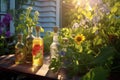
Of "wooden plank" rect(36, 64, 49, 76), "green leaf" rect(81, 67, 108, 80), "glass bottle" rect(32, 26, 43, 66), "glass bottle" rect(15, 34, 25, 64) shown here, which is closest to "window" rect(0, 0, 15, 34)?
"glass bottle" rect(15, 34, 25, 64)

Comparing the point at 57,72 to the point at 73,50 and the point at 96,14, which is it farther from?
the point at 96,14

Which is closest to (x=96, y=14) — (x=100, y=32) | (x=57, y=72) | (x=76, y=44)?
(x=100, y=32)

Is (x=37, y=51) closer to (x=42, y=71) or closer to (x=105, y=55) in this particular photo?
(x=42, y=71)

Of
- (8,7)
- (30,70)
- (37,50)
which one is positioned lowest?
(30,70)

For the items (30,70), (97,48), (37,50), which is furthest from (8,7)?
(97,48)

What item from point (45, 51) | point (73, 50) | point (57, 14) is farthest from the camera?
point (57, 14)

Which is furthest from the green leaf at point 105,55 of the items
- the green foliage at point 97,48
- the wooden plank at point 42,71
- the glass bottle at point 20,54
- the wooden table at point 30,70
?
the glass bottle at point 20,54

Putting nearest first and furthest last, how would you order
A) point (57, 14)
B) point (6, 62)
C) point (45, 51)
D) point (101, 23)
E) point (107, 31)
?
point (107, 31), point (101, 23), point (6, 62), point (45, 51), point (57, 14)

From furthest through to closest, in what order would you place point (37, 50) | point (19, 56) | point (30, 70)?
point (19, 56) → point (37, 50) → point (30, 70)

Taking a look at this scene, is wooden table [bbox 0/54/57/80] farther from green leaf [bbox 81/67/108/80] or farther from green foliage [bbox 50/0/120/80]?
green leaf [bbox 81/67/108/80]

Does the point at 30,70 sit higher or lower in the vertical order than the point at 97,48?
lower

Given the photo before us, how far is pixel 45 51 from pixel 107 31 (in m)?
1.01

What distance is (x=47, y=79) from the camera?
1.55 meters

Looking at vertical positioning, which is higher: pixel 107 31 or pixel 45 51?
pixel 107 31
